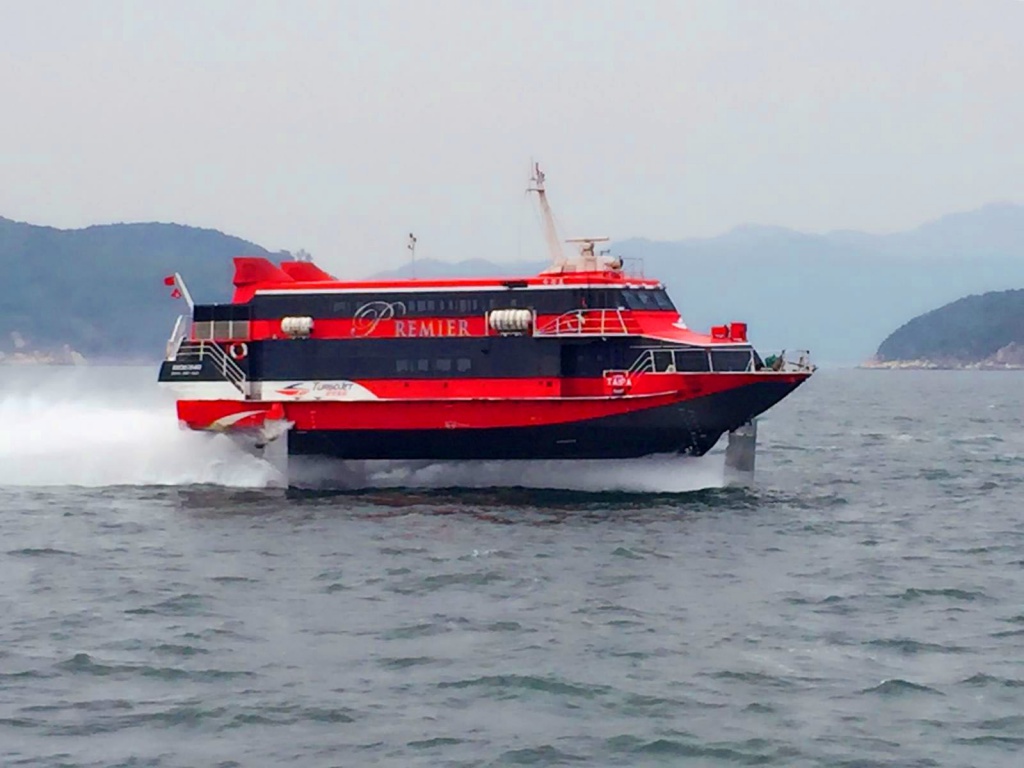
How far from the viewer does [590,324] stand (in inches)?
1384

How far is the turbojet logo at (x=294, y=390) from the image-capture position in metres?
36.4

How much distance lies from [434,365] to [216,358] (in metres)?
5.71

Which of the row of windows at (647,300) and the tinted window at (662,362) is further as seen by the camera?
the row of windows at (647,300)

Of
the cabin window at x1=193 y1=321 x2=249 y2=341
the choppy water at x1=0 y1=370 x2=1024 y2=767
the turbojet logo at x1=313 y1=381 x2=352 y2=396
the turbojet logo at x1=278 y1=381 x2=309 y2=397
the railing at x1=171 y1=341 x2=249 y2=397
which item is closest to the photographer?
the choppy water at x1=0 y1=370 x2=1024 y2=767

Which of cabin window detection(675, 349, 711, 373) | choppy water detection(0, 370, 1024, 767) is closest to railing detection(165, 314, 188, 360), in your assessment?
choppy water detection(0, 370, 1024, 767)

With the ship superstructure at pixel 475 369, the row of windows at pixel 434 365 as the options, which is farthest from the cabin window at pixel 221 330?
the row of windows at pixel 434 365

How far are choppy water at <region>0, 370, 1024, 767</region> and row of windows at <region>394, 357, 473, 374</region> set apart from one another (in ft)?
8.42

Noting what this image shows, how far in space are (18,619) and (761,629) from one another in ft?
36.6

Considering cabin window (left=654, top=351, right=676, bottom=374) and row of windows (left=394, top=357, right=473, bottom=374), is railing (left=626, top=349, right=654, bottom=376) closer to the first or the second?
cabin window (left=654, top=351, right=676, bottom=374)

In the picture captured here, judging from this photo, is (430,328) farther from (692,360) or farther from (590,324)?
(692,360)

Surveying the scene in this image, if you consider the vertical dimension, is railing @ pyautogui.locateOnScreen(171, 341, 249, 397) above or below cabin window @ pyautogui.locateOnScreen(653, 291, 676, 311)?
below

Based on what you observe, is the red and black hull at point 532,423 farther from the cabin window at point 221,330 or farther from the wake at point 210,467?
the cabin window at point 221,330

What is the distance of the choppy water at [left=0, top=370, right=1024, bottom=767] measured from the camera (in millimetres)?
16562

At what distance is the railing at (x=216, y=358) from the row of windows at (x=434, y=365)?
4059mm
